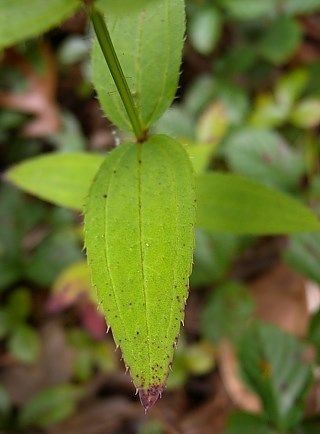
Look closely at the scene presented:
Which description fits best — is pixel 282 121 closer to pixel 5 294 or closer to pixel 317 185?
pixel 317 185

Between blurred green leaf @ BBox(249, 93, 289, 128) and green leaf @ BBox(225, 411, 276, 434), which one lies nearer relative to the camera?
green leaf @ BBox(225, 411, 276, 434)

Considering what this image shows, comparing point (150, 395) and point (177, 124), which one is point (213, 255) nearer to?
point (177, 124)

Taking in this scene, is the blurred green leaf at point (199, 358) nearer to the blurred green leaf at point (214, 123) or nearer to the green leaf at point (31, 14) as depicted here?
the blurred green leaf at point (214, 123)

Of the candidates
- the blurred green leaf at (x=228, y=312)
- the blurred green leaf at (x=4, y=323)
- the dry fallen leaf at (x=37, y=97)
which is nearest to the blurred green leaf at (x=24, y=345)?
the blurred green leaf at (x=4, y=323)

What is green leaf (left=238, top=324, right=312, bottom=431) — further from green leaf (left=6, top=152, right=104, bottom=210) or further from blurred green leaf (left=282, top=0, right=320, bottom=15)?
blurred green leaf (left=282, top=0, right=320, bottom=15)

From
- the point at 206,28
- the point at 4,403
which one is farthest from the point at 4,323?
the point at 206,28

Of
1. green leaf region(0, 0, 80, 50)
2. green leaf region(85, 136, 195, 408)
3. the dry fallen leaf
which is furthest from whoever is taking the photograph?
the dry fallen leaf

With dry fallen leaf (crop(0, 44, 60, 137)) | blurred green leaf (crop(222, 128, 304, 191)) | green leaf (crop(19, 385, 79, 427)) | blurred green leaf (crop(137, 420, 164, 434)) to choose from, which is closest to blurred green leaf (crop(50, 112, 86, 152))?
dry fallen leaf (crop(0, 44, 60, 137))
